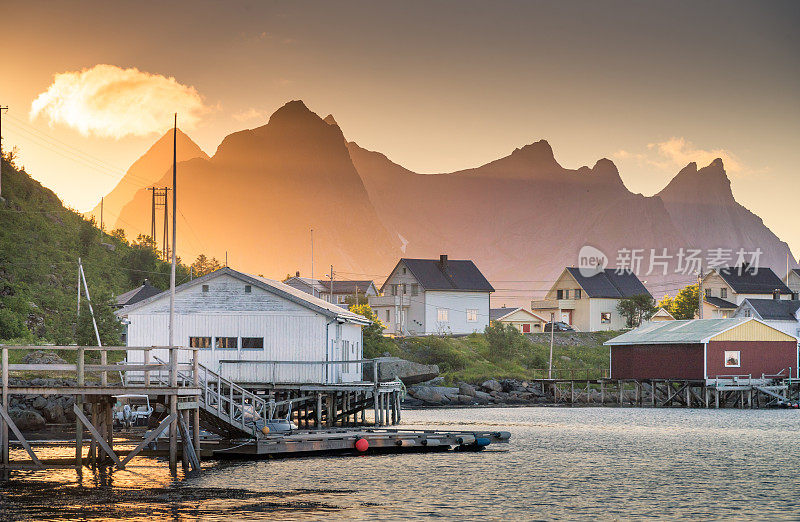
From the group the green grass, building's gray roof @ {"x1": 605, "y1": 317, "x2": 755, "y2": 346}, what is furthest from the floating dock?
the green grass

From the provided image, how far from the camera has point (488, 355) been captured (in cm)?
10506

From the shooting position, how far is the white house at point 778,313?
351ft

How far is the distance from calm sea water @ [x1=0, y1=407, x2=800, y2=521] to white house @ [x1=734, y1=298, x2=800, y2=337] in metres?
62.9

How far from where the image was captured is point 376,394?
51.9 m

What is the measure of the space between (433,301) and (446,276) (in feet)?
16.7

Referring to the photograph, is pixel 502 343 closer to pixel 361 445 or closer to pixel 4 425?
→ pixel 361 445

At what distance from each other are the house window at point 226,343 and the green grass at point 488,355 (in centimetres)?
4092

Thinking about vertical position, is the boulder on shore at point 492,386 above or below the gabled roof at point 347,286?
below

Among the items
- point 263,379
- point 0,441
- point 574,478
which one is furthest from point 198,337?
point 574,478

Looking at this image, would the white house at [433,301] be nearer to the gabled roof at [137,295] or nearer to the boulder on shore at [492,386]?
the boulder on shore at [492,386]

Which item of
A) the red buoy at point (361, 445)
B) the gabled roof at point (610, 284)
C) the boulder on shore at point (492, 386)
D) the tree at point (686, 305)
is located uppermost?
the gabled roof at point (610, 284)

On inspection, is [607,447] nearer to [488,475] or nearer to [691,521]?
[488,475]

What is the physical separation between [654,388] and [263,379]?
4984 centimetres

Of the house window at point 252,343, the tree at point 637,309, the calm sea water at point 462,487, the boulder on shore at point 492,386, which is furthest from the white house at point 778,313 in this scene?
the house window at point 252,343
